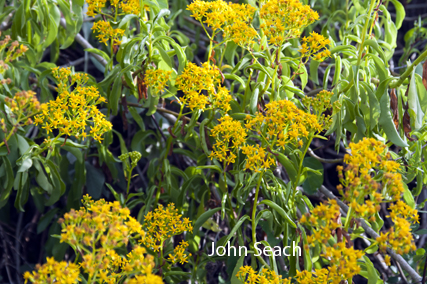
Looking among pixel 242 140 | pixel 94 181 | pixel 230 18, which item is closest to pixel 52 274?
pixel 242 140

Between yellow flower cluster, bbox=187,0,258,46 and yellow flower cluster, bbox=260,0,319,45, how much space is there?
0.24 ft

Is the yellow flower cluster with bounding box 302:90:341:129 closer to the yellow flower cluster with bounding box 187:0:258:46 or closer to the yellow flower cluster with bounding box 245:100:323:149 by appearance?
the yellow flower cluster with bounding box 245:100:323:149

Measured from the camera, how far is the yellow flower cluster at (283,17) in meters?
1.33

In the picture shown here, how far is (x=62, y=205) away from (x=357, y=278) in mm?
1607

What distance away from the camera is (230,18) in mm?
1472

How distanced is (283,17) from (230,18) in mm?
200

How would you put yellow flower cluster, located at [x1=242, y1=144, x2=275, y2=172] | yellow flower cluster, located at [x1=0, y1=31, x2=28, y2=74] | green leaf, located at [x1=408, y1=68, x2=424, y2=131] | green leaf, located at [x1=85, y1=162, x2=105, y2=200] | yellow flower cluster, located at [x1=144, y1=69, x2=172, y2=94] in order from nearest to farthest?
yellow flower cluster, located at [x1=0, y1=31, x2=28, y2=74] → yellow flower cluster, located at [x1=242, y1=144, x2=275, y2=172] → green leaf, located at [x1=408, y1=68, x2=424, y2=131] → yellow flower cluster, located at [x1=144, y1=69, x2=172, y2=94] → green leaf, located at [x1=85, y1=162, x2=105, y2=200]

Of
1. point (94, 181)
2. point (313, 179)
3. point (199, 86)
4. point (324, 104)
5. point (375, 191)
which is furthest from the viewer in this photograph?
point (94, 181)

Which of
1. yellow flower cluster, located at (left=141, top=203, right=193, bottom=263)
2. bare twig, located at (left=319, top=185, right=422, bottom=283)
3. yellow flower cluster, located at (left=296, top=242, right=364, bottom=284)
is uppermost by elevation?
yellow flower cluster, located at (left=296, top=242, right=364, bottom=284)

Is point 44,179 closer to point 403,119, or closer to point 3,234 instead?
point 3,234

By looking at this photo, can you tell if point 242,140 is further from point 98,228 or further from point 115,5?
point 115,5

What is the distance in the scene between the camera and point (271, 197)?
1.57 m

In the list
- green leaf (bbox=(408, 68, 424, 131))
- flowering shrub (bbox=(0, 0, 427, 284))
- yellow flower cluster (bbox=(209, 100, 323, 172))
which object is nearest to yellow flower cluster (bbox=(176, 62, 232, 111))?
flowering shrub (bbox=(0, 0, 427, 284))

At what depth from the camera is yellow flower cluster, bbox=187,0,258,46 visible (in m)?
1.43
